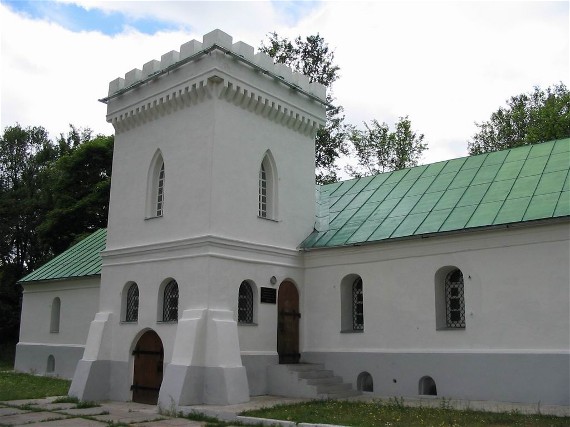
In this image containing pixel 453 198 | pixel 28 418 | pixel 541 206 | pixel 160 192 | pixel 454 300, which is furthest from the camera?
pixel 160 192

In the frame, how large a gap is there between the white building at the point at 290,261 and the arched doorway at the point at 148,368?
0.04 metres

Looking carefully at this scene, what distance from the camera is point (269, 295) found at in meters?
16.6

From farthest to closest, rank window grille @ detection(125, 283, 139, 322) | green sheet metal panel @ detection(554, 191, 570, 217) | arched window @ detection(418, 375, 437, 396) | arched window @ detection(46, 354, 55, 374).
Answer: arched window @ detection(46, 354, 55, 374), window grille @ detection(125, 283, 139, 322), arched window @ detection(418, 375, 437, 396), green sheet metal panel @ detection(554, 191, 570, 217)

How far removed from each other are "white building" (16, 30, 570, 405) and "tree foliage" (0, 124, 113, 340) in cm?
2059

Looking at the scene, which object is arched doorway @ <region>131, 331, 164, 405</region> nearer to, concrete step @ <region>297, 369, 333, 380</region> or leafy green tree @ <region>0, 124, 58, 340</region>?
concrete step @ <region>297, 369, 333, 380</region>

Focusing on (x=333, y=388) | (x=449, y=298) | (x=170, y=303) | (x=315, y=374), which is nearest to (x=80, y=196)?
(x=170, y=303)

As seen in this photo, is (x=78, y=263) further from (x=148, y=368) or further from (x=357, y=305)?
(x=357, y=305)

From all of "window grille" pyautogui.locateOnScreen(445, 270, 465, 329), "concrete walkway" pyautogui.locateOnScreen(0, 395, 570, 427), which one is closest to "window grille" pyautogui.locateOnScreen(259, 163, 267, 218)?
"concrete walkway" pyautogui.locateOnScreen(0, 395, 570, 427)

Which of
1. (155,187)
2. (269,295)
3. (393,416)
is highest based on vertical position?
(155,187)

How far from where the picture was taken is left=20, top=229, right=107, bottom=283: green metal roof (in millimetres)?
22219

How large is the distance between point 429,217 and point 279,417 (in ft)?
22.6

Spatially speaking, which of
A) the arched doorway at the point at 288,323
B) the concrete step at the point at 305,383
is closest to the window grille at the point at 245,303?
the arched doorway at the point at 288,323

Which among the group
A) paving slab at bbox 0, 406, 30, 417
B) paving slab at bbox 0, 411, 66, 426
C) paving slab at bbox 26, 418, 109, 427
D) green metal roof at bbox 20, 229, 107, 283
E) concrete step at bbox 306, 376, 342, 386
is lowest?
paving slab at bbox 26, 418, 109, 427

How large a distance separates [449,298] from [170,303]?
7236 millimetres
